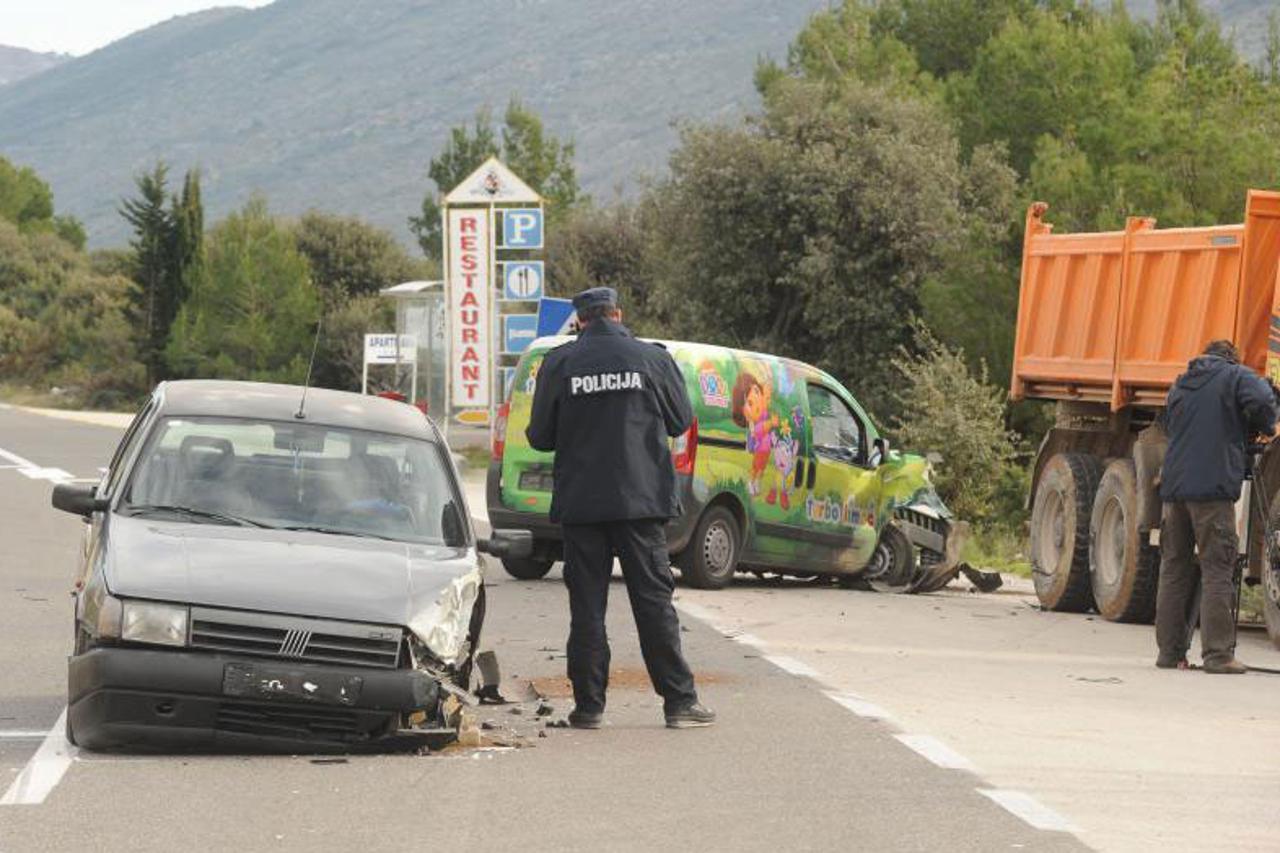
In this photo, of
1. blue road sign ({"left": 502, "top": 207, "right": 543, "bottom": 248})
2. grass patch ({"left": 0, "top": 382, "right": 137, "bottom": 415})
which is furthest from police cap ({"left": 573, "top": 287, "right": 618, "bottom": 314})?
grass patch ({"left": 0, "top": 382, "right": 137, "bottom": 415})

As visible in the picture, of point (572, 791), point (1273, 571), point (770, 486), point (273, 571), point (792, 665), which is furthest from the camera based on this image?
point (770, 486)

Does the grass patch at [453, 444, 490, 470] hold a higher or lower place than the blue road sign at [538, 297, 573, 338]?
lower

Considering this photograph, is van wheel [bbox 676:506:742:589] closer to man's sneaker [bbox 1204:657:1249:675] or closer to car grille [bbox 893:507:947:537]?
car grille [bbox 893:507:947:537]

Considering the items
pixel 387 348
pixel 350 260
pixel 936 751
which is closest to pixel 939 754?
pixel 936 751

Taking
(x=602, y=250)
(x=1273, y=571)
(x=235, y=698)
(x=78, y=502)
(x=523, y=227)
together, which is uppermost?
(x=78, y=502)

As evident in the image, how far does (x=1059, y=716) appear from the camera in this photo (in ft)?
38.8

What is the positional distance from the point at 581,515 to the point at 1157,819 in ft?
10.4

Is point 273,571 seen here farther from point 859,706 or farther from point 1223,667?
point 1223,667

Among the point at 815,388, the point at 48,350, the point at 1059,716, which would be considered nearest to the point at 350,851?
the point at 1059,716

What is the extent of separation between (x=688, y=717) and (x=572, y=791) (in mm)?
1978

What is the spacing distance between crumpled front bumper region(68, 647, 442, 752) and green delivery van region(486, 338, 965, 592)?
28.9ft

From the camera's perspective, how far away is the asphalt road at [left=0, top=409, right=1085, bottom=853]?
26.4ft

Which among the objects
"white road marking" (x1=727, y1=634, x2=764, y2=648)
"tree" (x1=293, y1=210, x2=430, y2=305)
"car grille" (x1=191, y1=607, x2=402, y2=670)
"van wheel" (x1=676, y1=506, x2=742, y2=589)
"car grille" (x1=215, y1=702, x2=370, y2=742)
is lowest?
"tree" (x1=293, y1=210, x2=430, y2=305)

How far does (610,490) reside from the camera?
1093 cm
